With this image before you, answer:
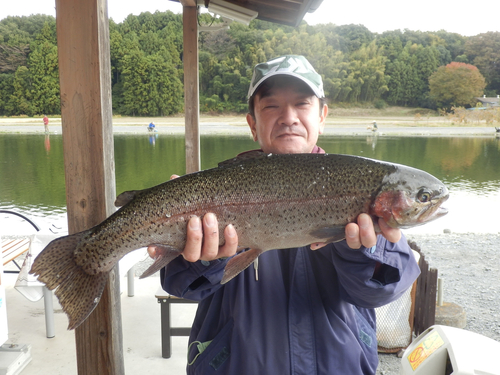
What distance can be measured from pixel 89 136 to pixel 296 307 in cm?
150

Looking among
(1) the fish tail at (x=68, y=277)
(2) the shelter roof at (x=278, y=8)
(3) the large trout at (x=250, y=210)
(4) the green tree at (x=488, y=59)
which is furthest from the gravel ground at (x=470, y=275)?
(4) the green tree at (x=488, y=59)

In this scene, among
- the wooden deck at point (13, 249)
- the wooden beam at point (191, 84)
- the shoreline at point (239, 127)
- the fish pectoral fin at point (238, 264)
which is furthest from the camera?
the shoreline at point (239, 127)

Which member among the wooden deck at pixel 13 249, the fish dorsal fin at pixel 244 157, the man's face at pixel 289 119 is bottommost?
the wooden deck at pixel 13 249

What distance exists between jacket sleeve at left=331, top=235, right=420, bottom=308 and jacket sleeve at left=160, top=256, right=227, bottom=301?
61 centimetres

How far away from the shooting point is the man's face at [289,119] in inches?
95.7

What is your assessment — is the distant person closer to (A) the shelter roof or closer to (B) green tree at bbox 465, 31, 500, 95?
(A) the shelter roof

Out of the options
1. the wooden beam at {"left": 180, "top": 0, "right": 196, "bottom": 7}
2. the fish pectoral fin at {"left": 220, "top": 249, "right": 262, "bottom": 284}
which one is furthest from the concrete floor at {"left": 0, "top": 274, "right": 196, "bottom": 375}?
the wooden beam at {"left": 180, "top": 0, "right": 196, "bottom": 7}

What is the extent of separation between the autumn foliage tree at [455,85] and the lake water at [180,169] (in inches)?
1111

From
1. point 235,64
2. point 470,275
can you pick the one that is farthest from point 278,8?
point 235,64

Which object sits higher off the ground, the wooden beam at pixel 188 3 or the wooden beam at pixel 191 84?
the wooden beam at pixel 188 3

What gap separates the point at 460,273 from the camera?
8375 millimetres

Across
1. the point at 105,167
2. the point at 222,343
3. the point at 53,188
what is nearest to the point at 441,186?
the point at 222,343

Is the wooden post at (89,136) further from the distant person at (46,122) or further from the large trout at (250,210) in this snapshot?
the distant person at (46,122)

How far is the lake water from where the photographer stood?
16.9 meters
